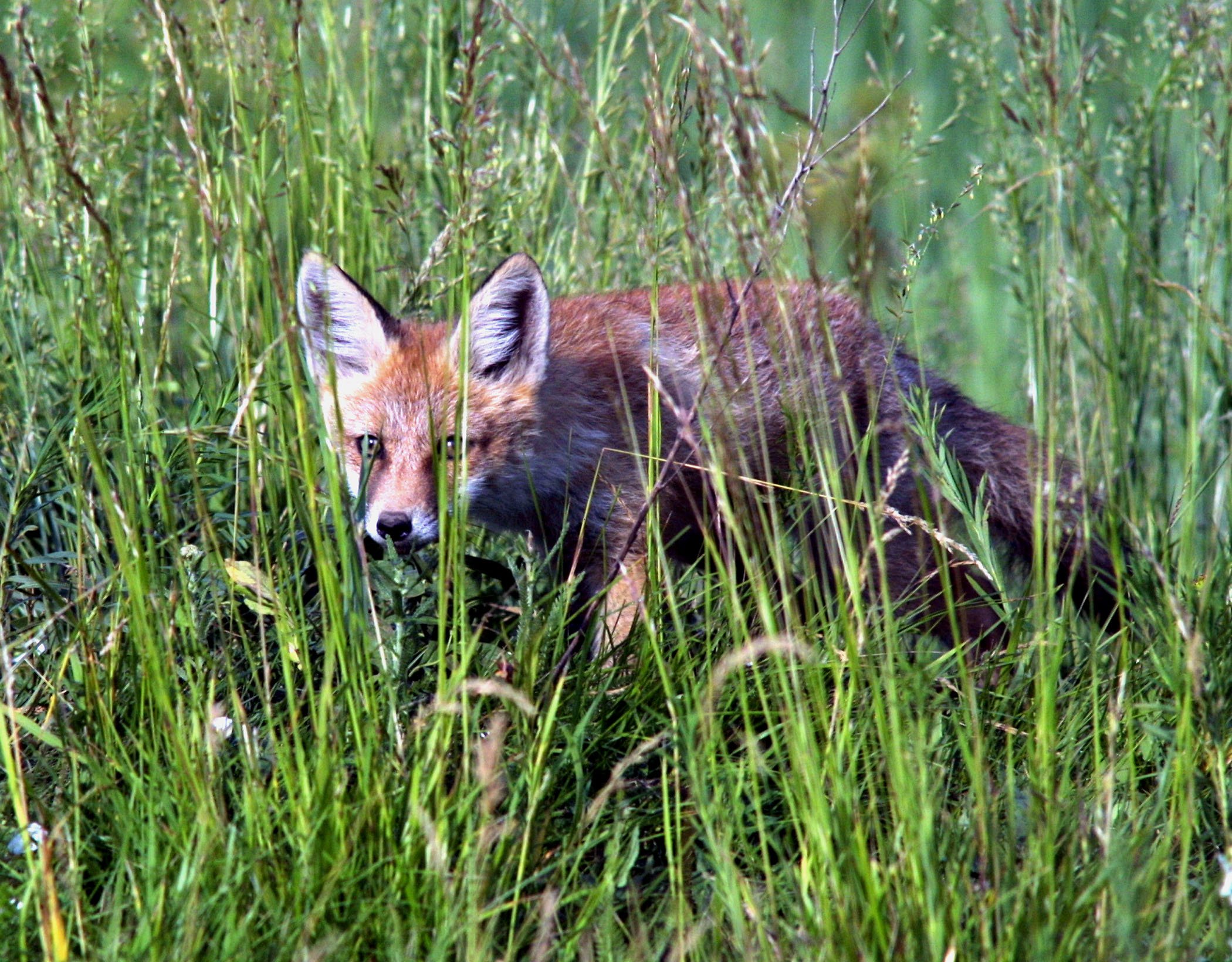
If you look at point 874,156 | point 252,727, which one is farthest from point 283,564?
point 874,156

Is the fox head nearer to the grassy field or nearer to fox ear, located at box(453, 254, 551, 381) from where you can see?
fox ear, located at box(453, 254, 551, 381)

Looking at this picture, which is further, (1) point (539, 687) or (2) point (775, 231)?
(1) point (539, 687)

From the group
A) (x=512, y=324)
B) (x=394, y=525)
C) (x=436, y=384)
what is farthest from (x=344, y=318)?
(x=394, y=525)

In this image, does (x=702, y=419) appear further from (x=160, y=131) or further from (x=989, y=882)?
(x=160, y=131)

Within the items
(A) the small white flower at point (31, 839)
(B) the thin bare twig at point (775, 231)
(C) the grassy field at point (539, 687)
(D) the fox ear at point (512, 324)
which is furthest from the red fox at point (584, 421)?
(A) the small white flower at point (31, 839)

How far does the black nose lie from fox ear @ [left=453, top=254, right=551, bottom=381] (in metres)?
0.48

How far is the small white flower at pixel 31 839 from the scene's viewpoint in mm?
1870

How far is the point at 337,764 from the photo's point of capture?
1.83 meters

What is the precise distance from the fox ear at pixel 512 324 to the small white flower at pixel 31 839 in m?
1.60

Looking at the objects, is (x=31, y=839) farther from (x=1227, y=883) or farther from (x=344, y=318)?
(x=344, y=318)

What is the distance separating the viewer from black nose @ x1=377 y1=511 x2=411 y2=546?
3052mm

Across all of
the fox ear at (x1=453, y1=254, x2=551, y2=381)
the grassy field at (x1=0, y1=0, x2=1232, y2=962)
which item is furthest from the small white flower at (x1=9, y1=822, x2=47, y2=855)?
the fox ear at (x1=453, y1=254, x2=551, y2=381)

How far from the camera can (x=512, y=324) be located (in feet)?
11.1

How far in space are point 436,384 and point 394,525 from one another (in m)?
0.54
